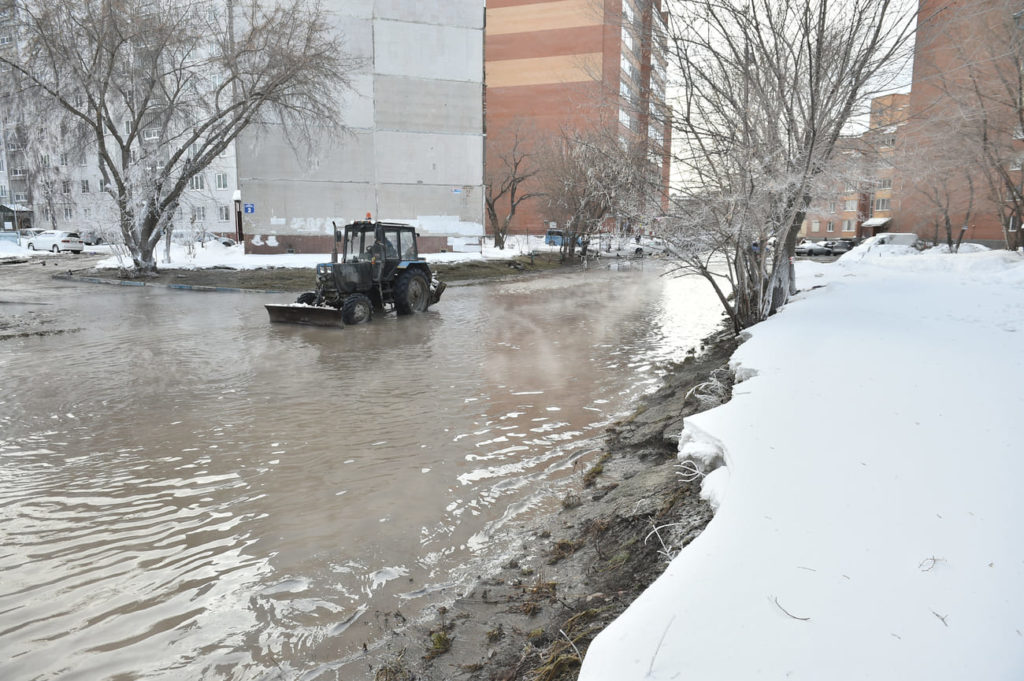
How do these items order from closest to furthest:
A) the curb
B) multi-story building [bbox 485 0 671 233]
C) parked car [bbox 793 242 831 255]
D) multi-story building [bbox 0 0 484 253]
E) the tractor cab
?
the tractor cab → the curb → multi-story building [bbox 0 0 484 253] → parked car [bbox 793 242 831 255] → multi-story building [bbox 485 0 671 233]

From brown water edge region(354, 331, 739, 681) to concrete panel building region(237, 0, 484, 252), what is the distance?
1163 inches

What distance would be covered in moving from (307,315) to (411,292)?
8.67 ft

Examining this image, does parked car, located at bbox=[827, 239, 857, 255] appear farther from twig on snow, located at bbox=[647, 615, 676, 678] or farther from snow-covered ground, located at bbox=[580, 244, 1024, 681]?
twig on snow, located at bbox=[647, 615, 676, 678]

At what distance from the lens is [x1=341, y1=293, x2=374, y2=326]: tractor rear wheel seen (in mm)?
12961

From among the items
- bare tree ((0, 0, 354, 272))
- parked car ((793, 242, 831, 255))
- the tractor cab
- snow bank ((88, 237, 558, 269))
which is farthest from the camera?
parked car ((793, 242, 831, 255))

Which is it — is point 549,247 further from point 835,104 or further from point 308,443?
point 308,443

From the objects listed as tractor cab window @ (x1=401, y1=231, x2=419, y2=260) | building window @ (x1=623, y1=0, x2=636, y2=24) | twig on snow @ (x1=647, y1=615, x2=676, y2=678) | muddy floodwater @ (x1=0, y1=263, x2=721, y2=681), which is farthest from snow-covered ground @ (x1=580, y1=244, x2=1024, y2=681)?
tractor cab window @ (x1=401, y1=231, x2=419, y2=260)

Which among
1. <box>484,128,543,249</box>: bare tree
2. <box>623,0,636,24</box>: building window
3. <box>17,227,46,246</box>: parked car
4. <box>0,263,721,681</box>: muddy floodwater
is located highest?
<box>484,128,543,249</box>: bare tree

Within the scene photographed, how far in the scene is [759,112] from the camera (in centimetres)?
932

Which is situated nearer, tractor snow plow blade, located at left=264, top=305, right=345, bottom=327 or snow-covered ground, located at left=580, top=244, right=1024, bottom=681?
snow-covered ground, located at left=580, top=244, right=1024, bottom=681

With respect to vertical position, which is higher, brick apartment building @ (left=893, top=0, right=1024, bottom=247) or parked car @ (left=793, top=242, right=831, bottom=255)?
brick apartment building @ (left=893, top=0, right=1024, bottom=247)

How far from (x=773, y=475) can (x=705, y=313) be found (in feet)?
44.0

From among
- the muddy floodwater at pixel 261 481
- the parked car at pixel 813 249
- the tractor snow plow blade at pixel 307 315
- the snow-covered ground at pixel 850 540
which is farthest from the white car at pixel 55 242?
the parked car at pixel 813 249

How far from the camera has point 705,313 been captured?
16.4 m
